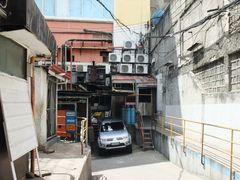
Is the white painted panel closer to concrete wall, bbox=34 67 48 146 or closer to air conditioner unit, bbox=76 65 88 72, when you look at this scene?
concrete wall, bbox=34 67 48 146

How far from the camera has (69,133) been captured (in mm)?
15445

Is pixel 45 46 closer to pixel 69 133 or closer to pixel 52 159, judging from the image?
pixel 52 159

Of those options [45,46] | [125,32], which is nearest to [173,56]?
[125,32]

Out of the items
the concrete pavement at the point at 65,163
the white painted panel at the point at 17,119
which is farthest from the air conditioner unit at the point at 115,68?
the white painted panel at the point at 17,119

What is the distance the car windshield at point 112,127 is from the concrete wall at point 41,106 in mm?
8392

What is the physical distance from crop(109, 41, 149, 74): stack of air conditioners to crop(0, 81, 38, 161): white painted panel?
1971cm

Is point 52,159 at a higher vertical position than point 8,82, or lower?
lower

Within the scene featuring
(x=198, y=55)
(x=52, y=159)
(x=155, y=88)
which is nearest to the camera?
(x=52, y=159)

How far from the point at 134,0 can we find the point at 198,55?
15.9m

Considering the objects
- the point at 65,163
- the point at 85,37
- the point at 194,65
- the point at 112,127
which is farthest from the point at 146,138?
the point at 85,37

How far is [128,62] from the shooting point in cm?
2538

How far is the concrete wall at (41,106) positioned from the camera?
10789 mm

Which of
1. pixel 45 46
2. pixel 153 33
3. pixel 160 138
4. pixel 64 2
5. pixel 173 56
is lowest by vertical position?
pixel 160 138

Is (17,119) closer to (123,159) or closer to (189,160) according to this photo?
(189,160)
